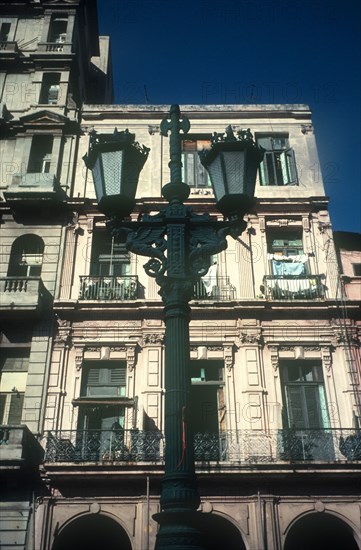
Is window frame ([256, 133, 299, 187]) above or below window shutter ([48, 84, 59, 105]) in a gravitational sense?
below

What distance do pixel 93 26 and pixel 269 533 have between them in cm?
2465

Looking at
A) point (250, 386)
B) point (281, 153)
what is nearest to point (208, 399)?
point (250, 386)

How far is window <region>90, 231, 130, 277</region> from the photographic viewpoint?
62.2 feet

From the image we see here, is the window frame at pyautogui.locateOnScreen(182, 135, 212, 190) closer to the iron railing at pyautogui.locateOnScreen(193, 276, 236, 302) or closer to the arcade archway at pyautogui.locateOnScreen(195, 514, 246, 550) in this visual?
the iron railing at pyautogui.locateOnScreen(193, 276, 236, 302)

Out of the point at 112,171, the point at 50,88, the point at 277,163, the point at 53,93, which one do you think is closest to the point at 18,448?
the point at 112,171

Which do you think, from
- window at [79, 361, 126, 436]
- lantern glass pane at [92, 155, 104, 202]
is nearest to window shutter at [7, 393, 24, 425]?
window at [79, 361, 126, 436]

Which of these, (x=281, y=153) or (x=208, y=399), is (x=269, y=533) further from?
(x=281, y=153)

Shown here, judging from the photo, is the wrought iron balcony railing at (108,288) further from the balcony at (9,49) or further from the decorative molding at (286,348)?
the balcony at (9,49)

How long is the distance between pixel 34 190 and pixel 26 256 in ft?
7.92

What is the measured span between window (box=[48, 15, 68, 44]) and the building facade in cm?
68

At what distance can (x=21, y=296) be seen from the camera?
17.0 metres

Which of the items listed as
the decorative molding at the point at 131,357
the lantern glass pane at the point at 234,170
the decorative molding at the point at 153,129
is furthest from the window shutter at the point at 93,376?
the lantern glass pane at the point at 234,170

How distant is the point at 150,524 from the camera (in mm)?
14125

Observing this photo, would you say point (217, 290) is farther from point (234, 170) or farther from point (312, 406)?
point (234, 170)
